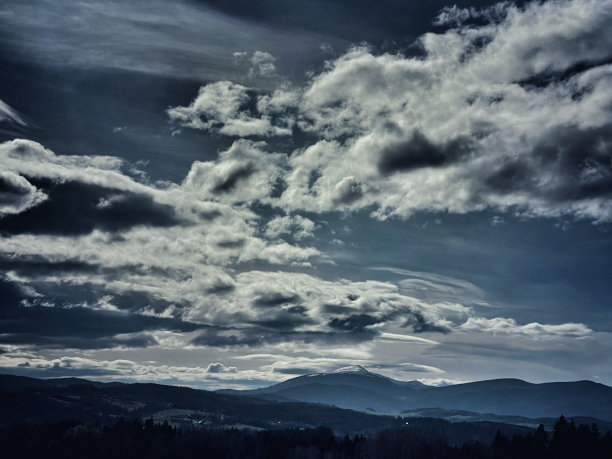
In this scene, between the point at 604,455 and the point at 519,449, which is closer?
the point at 604,455

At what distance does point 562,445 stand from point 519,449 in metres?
22.4

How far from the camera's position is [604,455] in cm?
15712

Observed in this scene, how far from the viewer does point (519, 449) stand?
615ft

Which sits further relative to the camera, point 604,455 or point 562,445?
point 562,445

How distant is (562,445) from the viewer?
168 m

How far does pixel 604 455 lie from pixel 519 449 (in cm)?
3518

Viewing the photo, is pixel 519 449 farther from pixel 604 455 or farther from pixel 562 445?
pixel 604 455

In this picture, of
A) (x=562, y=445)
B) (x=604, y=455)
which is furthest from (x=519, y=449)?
(x=604, y=455)

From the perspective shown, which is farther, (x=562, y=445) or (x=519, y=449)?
(x=519, y=449)

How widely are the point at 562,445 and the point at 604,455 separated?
1347 centimetres

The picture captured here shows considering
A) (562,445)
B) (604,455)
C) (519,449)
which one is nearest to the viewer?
(604,455)

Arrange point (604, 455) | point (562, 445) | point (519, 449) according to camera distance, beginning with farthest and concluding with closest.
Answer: point (519, 449) < point (562, 445) < point (604, 455)
